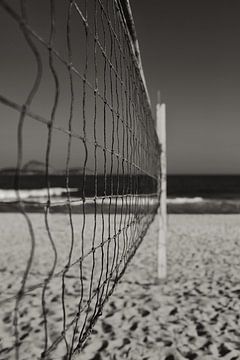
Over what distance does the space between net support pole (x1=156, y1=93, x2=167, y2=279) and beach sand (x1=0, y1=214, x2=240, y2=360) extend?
0.64 ft

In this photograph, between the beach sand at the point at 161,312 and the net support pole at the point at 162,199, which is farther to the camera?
the net support pole at the point at 162,199

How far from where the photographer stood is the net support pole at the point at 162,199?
462 centimetres

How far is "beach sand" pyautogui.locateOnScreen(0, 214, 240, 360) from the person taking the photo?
9.03ft

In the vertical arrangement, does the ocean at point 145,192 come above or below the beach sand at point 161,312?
above

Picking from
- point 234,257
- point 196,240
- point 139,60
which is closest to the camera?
point 139,60

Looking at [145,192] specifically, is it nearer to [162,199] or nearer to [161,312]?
[162,199]

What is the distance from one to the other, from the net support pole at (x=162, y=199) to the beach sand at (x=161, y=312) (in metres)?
0.20

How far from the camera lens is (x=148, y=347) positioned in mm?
2791

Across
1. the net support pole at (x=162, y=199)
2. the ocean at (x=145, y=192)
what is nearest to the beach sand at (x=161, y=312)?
the net support pole at (x=162, y=199)

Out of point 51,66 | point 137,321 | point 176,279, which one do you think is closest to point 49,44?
point 51,66

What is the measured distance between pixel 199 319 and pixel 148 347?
0.69 metres

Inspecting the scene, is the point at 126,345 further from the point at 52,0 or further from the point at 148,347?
the point at 52,0

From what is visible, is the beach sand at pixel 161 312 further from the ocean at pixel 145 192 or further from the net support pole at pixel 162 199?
the ocean at pixel 145 192

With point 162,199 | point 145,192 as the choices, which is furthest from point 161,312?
point 145,192
